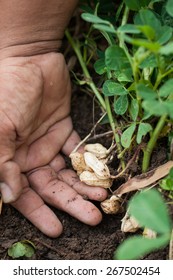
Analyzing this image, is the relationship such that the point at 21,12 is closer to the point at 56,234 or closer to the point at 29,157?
the point at 29,157

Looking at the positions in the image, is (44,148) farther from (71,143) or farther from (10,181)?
(10,181)

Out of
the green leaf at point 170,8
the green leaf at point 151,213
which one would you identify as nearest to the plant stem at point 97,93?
the green leaf at point 170,8

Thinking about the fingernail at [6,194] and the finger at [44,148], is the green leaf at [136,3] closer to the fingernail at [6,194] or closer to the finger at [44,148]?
the finger at [44,148]

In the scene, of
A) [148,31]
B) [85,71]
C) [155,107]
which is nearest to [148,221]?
[155,107]

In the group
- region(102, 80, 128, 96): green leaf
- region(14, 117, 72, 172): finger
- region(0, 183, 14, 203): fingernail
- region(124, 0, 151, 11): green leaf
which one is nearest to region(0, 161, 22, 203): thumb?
region(0, 183, 14, 203): fingernail
